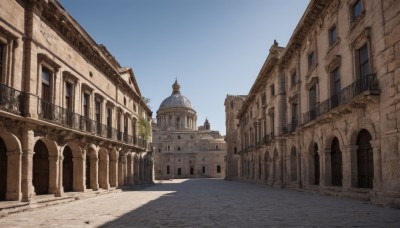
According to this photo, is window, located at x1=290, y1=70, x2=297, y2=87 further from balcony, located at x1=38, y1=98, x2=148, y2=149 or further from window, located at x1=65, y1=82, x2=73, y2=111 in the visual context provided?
window, located at x1=65, y1=82, x2=73, y2=111

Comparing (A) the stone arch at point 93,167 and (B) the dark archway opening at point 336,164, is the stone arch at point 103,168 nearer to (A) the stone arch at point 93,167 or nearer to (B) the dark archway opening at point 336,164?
(A) the stone arch at point 93,167

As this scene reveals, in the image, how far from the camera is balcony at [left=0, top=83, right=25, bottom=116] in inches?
512

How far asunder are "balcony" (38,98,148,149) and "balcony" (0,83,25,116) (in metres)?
1.32

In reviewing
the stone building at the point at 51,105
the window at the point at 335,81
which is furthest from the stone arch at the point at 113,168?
the window at the point at 335,81

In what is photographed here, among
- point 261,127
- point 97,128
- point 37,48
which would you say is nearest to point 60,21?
point 37,48

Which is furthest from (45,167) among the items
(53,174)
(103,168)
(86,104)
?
(103,168)

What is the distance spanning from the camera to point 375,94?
13789 millimetres

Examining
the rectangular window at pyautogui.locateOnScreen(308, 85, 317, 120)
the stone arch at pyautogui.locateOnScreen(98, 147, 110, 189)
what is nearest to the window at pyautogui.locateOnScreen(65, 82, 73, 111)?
the stone arch at pyautogui.locateOnScreen(98, 147, 110, 189)

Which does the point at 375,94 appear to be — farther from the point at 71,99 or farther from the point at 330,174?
the point at 71,99

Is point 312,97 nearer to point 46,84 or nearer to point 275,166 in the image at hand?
point 275,166

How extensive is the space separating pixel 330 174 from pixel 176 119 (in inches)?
3143

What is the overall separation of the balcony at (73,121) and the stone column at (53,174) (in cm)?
167

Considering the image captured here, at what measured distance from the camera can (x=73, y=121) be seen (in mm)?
19172

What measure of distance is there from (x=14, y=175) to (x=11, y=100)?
274cm
